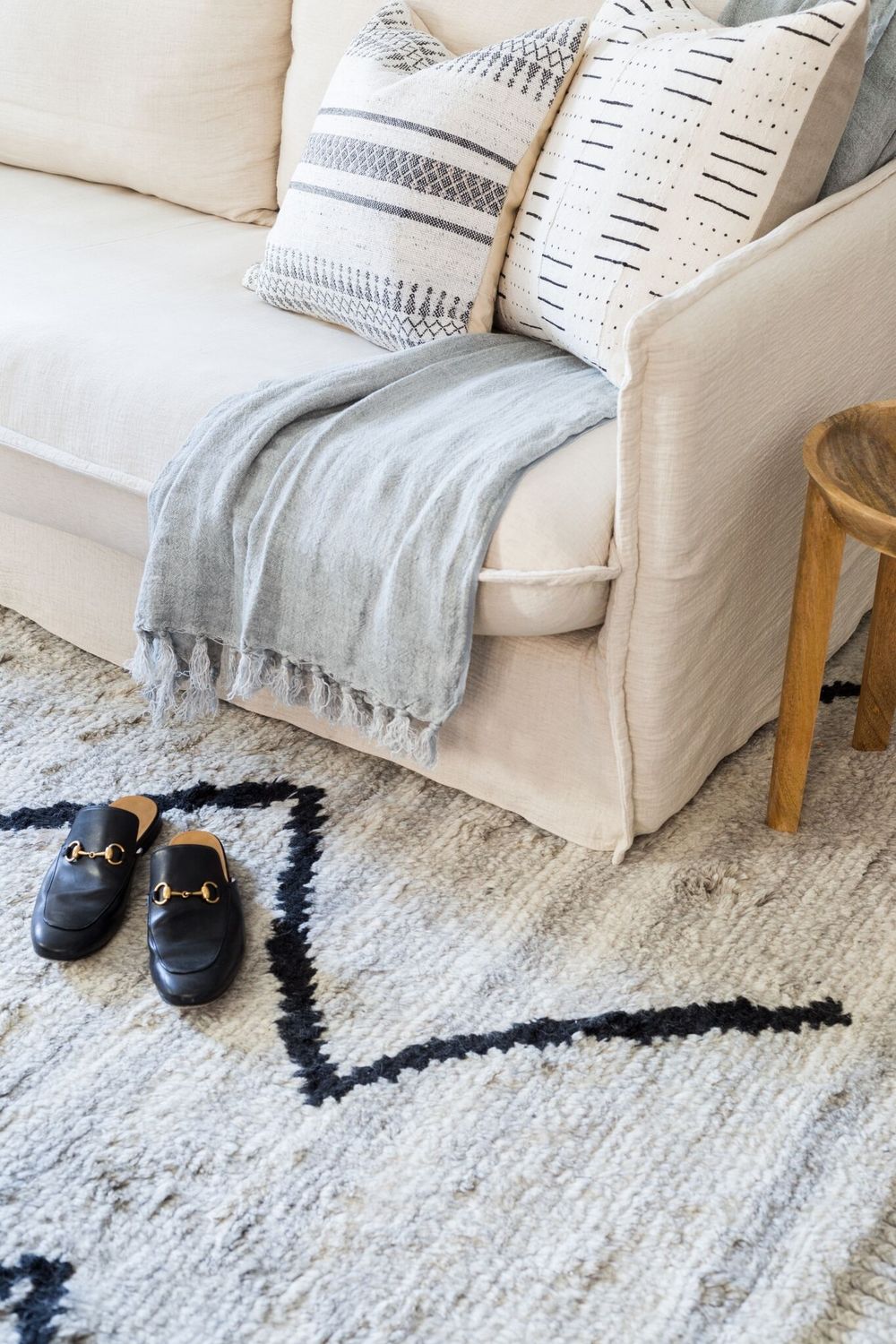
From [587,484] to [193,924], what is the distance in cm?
59

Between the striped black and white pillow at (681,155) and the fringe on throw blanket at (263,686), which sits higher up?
the striped black and white pillow at (681,155)

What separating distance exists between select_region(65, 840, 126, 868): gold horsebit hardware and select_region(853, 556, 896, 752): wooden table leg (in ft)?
2.92

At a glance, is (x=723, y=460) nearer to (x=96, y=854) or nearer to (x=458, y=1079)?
(x=458, y=1079)

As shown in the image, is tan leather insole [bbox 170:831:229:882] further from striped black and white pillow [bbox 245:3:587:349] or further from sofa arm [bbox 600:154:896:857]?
striped black and white pillow [bbox 245:3:587:349]

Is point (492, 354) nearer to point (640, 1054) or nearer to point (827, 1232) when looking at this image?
point (640, 1054)

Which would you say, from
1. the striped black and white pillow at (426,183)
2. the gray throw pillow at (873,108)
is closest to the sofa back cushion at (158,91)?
the striped black and white pillow at (426,183)

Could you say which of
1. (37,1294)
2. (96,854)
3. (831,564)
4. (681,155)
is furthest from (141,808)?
(681,155)

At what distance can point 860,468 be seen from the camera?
1210mm

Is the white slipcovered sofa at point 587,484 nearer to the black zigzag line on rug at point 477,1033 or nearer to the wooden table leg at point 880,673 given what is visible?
the wooden table leg at point 880,673

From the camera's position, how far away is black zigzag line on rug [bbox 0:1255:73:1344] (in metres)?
0.94

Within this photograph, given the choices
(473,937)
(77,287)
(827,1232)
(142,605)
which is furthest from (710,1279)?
(77,287)

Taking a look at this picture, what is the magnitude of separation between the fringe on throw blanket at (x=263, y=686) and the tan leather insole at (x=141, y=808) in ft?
0.33

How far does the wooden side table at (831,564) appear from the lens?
3.78ft

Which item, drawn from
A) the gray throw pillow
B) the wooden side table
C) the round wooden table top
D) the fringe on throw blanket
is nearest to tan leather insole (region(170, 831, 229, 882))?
the fringe on throw blanket
